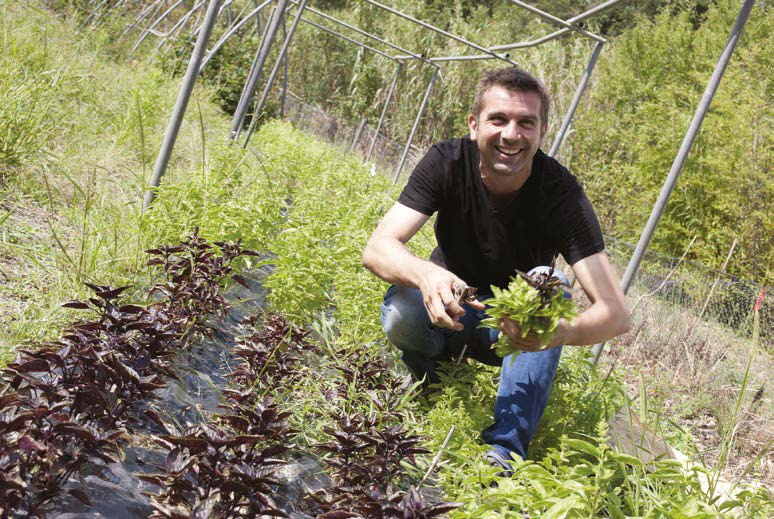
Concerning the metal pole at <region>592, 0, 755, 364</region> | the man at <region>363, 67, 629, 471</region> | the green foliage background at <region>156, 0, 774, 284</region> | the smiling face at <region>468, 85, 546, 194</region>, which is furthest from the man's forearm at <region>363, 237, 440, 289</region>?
the green foliage background at <region>156, 0, 774, 284</region>

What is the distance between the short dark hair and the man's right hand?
0.78 metres

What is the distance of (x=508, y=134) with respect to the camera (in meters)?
2.24

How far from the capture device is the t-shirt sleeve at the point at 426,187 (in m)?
2.41

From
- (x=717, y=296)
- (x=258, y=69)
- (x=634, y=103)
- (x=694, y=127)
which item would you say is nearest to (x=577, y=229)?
(x=694, y=127)

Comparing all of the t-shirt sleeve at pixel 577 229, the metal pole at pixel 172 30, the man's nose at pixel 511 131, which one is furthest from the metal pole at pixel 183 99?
the metal pole at pixel 172 30

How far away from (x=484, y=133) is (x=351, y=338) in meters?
1.00

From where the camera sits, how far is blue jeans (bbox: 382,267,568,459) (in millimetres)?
2082

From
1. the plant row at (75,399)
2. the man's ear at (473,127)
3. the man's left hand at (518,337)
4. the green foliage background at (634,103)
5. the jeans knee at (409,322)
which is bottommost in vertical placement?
the plant row at (75,399)

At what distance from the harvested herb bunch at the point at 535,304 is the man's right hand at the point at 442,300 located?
146 mm

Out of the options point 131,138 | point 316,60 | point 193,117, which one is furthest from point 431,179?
point 316,60

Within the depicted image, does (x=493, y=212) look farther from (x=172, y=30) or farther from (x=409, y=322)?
(x=172, y=30)

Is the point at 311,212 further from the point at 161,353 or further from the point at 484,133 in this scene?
the point at 161,353

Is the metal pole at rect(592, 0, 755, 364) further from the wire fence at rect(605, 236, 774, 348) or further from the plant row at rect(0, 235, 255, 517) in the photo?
the wire fence at rect(605, 236, 774, 348)

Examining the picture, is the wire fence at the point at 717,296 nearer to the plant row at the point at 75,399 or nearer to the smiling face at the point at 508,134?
the smiling face at the point at 508,134
